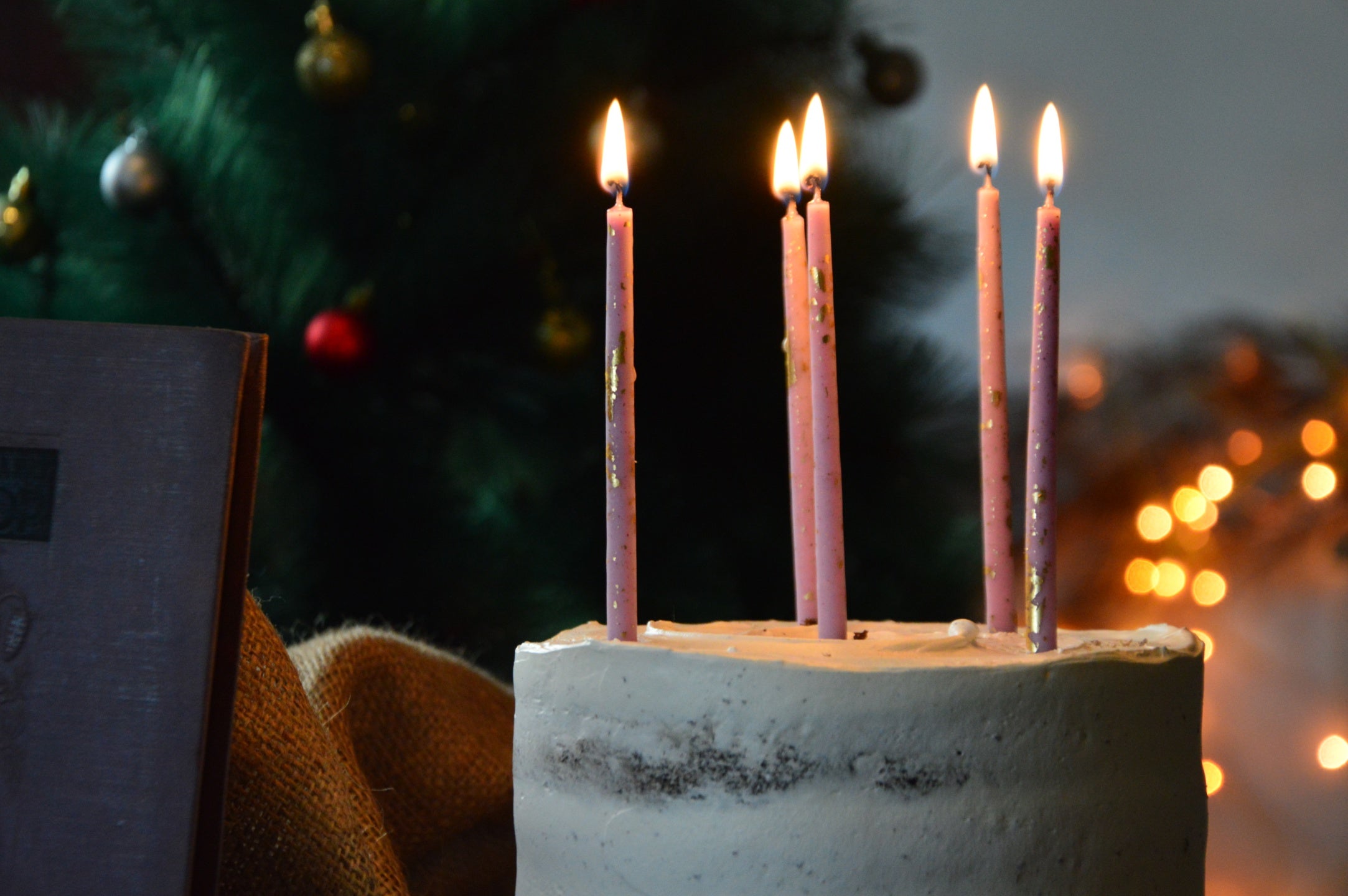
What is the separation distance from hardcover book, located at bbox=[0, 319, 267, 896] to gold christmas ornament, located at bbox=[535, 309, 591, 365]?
58cm

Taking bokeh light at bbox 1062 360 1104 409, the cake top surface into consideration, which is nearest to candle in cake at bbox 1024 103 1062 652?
the cake top surface

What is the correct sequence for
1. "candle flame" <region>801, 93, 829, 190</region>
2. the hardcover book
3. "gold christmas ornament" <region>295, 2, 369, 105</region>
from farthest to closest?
"gold christmas ornament" <region>295, 2, 369, 105</region> → "candle flame" <region>801, 93, 829, 190</region> → the hardcover book

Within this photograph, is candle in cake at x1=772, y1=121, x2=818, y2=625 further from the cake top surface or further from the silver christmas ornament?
→ the silver christmas ornament

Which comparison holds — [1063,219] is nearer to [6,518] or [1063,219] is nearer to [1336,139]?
[1336,139]

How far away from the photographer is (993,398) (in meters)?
0.57

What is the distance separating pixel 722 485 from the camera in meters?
1.16

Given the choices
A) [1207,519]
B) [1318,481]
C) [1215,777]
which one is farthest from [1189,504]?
[1215,777]

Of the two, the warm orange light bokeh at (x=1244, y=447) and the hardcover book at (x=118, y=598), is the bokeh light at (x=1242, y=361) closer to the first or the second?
the warm orange light bokeh at (x=1244, y=447)

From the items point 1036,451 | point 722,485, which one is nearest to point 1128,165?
point 722,485

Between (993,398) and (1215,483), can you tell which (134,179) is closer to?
(993,398)

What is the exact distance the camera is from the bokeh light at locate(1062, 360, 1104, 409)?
4.80 ft

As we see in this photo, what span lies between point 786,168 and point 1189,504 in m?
1.04

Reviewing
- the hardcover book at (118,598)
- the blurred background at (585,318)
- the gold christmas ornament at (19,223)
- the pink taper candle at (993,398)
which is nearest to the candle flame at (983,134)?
the pink taper candle at (993,398)

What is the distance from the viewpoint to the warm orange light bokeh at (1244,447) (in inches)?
55.4
